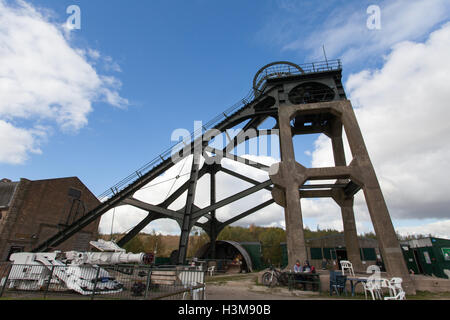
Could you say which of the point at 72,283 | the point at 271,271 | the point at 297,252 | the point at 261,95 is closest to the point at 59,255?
the point at 72,283

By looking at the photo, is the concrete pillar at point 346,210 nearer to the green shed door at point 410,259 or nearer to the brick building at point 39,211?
the green shed door at point 410,259

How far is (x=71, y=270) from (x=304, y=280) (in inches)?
424

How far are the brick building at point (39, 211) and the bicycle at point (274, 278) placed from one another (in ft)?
59.3

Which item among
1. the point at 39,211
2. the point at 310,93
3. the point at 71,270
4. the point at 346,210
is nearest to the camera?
the point at 71,270

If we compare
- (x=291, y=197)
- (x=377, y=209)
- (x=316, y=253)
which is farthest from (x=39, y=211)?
(x=316, y=253)

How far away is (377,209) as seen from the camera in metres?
12.4

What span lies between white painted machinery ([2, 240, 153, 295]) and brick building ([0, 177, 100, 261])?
742cm

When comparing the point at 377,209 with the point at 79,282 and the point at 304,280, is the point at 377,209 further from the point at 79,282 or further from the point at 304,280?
the point at 79,282

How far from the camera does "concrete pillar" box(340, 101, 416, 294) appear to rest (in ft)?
36.2

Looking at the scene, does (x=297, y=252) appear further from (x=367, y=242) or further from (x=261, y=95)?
(x=367, y=242)

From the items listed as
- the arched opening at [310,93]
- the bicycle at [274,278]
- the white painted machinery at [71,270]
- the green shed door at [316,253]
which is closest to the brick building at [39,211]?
the white painted machinery at [71,270]

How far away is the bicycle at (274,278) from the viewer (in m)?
11.6
